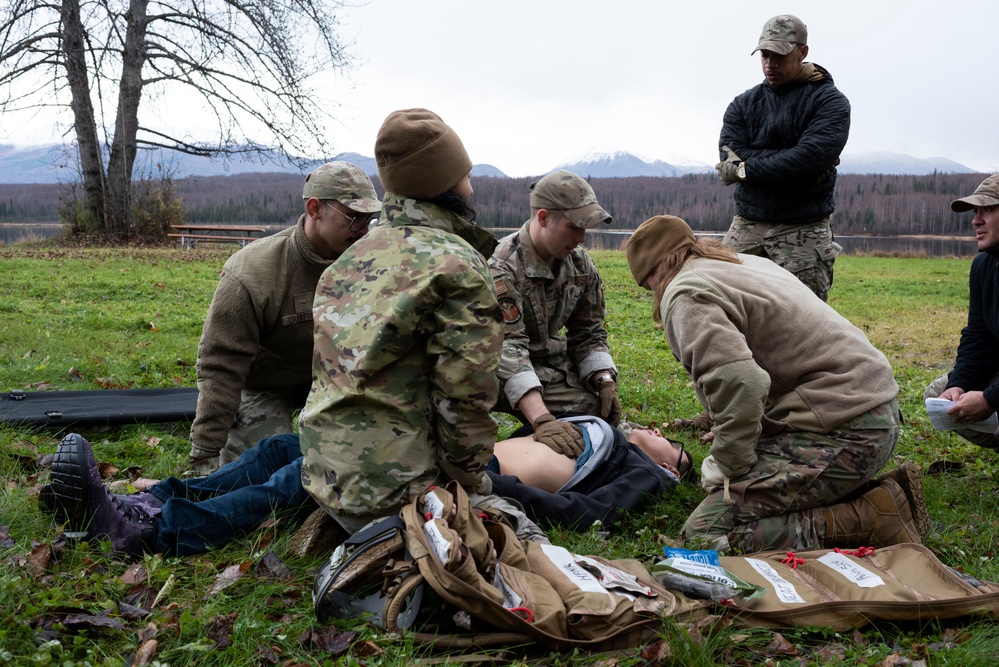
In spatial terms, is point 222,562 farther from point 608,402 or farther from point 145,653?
point 608,402

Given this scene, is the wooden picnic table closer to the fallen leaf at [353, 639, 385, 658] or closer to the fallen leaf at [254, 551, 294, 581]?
the fallen leaf at [254, 551, 294, 581]

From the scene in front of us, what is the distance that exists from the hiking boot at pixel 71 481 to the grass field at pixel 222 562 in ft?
0.30

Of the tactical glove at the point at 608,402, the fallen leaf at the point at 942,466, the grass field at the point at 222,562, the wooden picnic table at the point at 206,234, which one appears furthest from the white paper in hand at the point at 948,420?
the wooden picnic table at the point at 206,234

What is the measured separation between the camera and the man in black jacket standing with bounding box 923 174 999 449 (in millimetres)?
4027

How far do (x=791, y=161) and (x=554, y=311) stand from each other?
1838 millimetres

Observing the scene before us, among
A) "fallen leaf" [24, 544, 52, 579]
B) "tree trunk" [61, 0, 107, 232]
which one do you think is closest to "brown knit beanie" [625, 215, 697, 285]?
"fallen leaf" [24, 544, 52, 579]

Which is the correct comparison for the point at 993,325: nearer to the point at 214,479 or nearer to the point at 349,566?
the point at 349,566

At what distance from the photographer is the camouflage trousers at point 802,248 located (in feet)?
17.8

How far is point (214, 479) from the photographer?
3633 mm

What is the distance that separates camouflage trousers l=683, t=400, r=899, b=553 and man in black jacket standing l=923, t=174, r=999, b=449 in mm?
789

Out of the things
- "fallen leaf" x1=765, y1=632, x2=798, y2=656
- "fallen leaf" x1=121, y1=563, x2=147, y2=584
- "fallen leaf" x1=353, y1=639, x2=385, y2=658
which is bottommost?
"fallen leaf" x1=765, y1=632, x2=798, y2=656

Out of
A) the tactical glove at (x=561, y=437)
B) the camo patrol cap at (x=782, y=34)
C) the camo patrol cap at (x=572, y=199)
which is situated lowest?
the tactical glove at (x=561, y=437)

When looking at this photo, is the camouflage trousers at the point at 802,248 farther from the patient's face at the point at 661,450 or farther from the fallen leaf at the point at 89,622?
the fallen leaf at the point at 89,622

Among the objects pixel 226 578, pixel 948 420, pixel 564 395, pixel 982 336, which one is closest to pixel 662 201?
pixel 564 395
